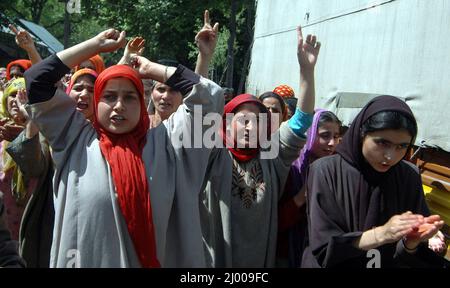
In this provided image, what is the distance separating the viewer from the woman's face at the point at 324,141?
2803 millimetres

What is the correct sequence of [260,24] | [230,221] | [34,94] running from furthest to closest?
[260,24], [230,221], [34,94]

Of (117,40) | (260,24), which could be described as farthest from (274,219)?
(260,24)

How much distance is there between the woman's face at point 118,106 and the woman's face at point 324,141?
1.17 m

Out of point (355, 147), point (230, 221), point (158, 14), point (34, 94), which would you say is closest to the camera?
point (34, 94)

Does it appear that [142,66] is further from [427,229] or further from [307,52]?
[427,229]

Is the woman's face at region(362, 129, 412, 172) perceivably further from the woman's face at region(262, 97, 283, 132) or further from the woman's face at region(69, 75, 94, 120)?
the woman's face at region(69, 75, 94, 120)

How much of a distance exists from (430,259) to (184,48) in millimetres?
15924

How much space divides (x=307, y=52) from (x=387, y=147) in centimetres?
77

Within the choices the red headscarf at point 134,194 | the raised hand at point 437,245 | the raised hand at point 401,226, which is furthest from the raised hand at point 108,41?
the raised hand at point 437,245

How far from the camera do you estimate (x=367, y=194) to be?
2105 mm

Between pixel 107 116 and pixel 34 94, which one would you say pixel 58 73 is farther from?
pixel 107 116

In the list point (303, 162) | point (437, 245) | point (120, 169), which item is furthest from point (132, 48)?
point (437, 245)

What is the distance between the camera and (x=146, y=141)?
2154mm

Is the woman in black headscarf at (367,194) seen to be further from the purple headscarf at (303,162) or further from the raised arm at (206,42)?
Result: the raised arm at (206,42)
